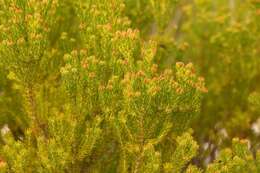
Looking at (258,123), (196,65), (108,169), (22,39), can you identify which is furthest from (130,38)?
(258,123)

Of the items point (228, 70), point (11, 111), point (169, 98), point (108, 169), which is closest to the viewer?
point (169, 98)

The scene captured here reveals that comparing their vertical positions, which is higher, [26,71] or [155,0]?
[155,0]

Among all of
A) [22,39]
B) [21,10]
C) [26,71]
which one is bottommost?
[26,71]

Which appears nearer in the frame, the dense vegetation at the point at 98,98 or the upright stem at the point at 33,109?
the dense vegetation at the point at 98,98

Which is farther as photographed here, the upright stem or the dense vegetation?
the upright stem

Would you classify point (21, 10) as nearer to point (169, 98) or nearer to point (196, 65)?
point (169, 98)

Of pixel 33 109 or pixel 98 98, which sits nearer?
pixel 98 98

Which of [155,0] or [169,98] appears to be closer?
[169,98]

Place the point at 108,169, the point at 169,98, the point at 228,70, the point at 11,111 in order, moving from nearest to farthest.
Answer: the point at 169,98 → the point at 108,169 → the point at 11,111 → the point at 228,70

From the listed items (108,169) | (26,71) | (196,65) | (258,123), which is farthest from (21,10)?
(258,123)
